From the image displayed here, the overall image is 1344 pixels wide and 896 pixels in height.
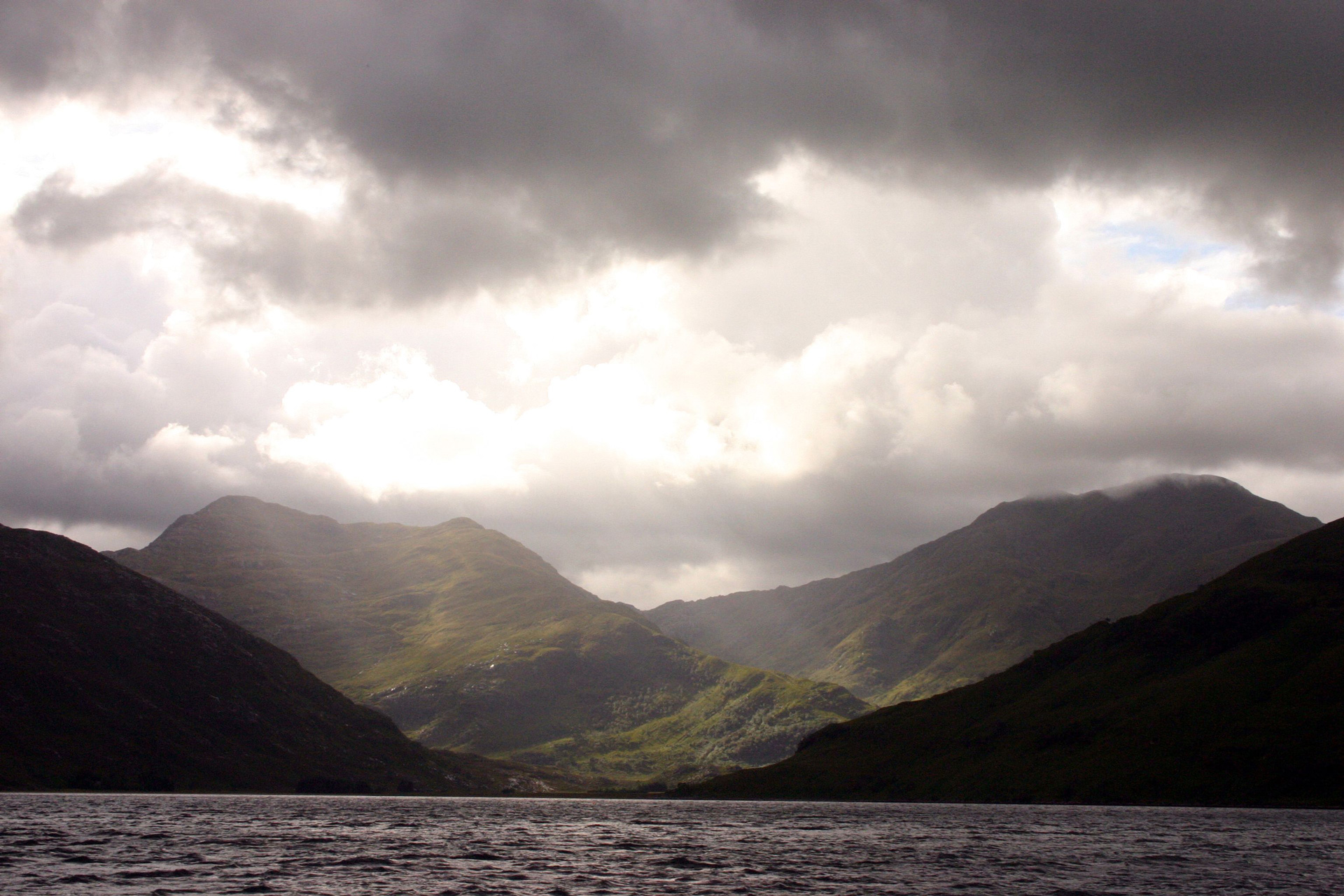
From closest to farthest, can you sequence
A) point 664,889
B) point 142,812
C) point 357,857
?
point 664,889
point 357,857
point 142,812

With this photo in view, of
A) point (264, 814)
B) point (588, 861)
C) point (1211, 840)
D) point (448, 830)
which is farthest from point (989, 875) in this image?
point (264, 814)

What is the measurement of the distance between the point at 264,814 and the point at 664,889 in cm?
14481

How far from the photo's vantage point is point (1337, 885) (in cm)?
7531

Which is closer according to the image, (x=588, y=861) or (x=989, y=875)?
(x=989, y=875)

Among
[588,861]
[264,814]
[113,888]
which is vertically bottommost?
[264,814]

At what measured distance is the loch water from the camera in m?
75.2

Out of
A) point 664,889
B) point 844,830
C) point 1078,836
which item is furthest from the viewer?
point 844,830

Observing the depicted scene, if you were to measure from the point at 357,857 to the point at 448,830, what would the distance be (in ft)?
187

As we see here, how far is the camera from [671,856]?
10831cm

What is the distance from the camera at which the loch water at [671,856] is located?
75.2m

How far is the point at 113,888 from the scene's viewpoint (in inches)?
2613

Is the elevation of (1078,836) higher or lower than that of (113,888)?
lower

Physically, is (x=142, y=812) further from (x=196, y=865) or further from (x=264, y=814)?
(x=196, y=865)

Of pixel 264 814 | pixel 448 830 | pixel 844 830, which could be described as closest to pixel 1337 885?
pixel 844 830
